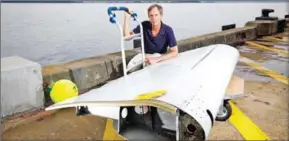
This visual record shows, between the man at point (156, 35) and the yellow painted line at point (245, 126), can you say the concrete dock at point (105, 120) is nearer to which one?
the yellow painted line at point (245, 126)

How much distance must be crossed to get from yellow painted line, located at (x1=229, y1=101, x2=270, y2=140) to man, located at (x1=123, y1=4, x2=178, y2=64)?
136cm

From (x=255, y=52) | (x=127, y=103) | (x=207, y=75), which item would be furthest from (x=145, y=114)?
(x=255, y=52)

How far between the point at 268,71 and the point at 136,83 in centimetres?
441

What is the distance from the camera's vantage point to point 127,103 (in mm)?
2781

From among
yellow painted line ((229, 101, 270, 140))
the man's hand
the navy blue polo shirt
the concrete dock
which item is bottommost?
yellow painted line ((229, 101, 270, 140))

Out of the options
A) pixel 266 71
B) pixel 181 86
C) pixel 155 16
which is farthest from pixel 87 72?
pixel 266 71

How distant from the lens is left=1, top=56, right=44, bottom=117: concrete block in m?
3.81

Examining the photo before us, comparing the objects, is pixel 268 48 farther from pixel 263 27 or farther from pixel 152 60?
pixel 152 60

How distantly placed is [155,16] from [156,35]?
37 cm

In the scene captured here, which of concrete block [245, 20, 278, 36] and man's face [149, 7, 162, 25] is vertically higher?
man's face [149, 7, 162, 25]

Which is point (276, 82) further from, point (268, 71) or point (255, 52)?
point (255, 52)

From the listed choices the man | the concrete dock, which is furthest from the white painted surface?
the concrete dock

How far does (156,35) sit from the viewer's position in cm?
491

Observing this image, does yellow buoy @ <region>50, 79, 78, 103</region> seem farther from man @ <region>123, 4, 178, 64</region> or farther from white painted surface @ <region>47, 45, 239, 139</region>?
man @ <region>123, 4, 178, 64</region>
